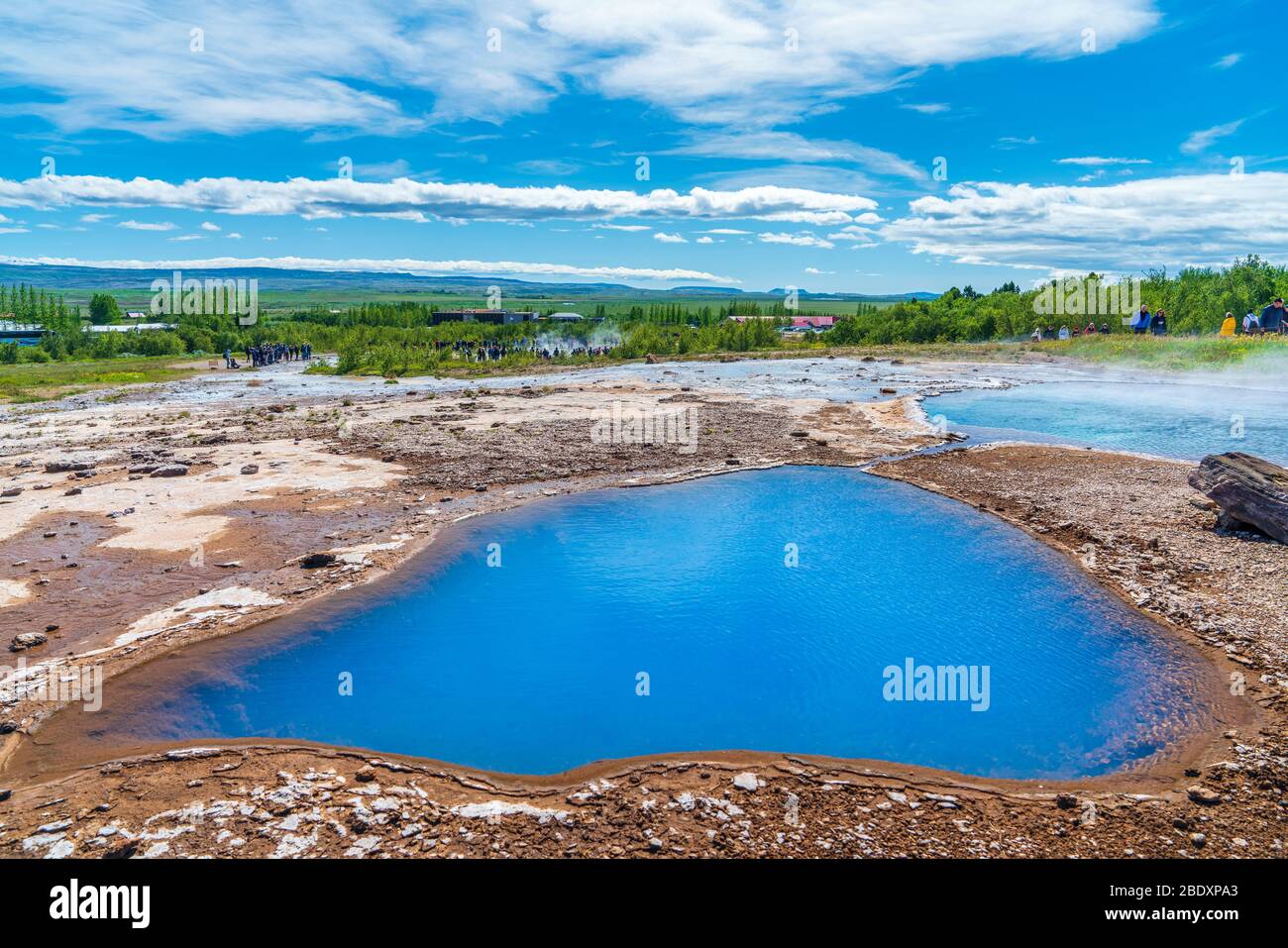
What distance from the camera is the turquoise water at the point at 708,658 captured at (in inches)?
330

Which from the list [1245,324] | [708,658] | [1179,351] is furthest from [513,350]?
[708,658]

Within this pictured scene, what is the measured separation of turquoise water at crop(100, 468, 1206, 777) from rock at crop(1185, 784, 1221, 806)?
79cm

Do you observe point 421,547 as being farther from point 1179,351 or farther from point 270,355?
point 270,355

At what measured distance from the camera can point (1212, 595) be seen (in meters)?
11.4

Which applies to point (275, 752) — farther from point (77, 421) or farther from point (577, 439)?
point (77, 421)

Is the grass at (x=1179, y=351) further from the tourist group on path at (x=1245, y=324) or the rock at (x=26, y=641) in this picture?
the rock at (x=26, y=641)

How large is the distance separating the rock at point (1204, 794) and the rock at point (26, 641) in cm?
1292

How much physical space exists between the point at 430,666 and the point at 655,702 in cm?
309

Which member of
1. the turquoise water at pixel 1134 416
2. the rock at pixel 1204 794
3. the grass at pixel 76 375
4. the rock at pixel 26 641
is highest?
the grass at pixel 76 375

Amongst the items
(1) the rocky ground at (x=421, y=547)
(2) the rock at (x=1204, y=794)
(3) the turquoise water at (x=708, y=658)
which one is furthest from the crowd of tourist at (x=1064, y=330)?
(2) the rock at (x=1204, y=794)

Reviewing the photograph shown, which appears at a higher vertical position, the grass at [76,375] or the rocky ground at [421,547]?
the grass at [76,375]

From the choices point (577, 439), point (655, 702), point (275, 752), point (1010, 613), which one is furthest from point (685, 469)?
point (275, 752)

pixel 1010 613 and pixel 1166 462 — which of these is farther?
pixel 1166 462
